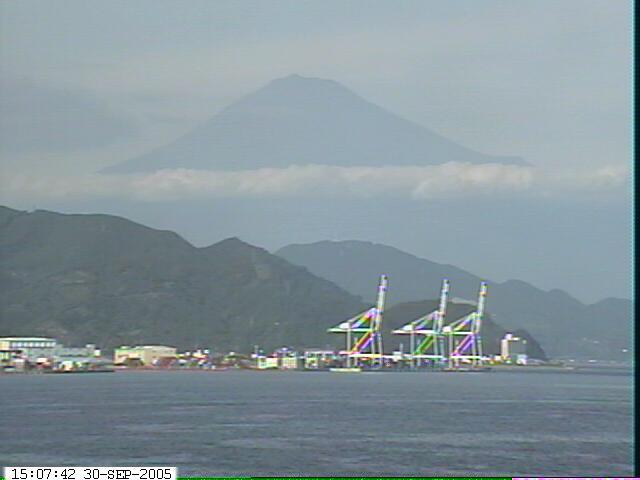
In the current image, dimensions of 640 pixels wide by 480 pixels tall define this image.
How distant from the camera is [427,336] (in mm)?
66938

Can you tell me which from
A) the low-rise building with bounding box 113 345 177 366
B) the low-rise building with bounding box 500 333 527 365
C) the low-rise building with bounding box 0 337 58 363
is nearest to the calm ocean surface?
the low-rise building with bounding box 0 337 58 363

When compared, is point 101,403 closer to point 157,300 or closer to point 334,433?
point 334,433

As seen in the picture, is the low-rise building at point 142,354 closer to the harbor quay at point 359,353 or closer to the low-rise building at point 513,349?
the harbor quay at point 359,353

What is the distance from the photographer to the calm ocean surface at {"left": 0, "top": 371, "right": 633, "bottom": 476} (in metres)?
16.3

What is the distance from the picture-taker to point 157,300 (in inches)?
2800

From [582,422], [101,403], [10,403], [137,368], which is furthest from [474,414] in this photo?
[137,368]

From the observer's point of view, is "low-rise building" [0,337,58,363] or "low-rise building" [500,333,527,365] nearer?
"low-rise building" [0,337,58,363]

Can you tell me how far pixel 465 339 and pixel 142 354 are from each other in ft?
53.5

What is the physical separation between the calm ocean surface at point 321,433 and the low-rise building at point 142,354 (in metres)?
25.1

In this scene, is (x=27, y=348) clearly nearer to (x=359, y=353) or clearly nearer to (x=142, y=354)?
(x=142, y=354)

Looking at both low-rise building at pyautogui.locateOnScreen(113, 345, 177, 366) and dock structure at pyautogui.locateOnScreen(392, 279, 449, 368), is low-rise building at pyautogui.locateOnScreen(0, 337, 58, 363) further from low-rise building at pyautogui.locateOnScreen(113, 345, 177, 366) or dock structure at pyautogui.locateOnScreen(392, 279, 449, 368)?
dock structure at pyautogui.locateOnScreen(392, 279, 449, 368)

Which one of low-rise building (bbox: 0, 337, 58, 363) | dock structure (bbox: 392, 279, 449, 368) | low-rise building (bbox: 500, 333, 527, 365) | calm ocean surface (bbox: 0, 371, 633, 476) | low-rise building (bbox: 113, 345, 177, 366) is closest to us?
calm ocean surface (bbox: 0, 371, 633, 476)

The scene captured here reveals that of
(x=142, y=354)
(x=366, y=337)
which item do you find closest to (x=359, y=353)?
(x=366, y=337)

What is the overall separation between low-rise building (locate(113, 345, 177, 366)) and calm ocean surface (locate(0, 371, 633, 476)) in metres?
25.1
